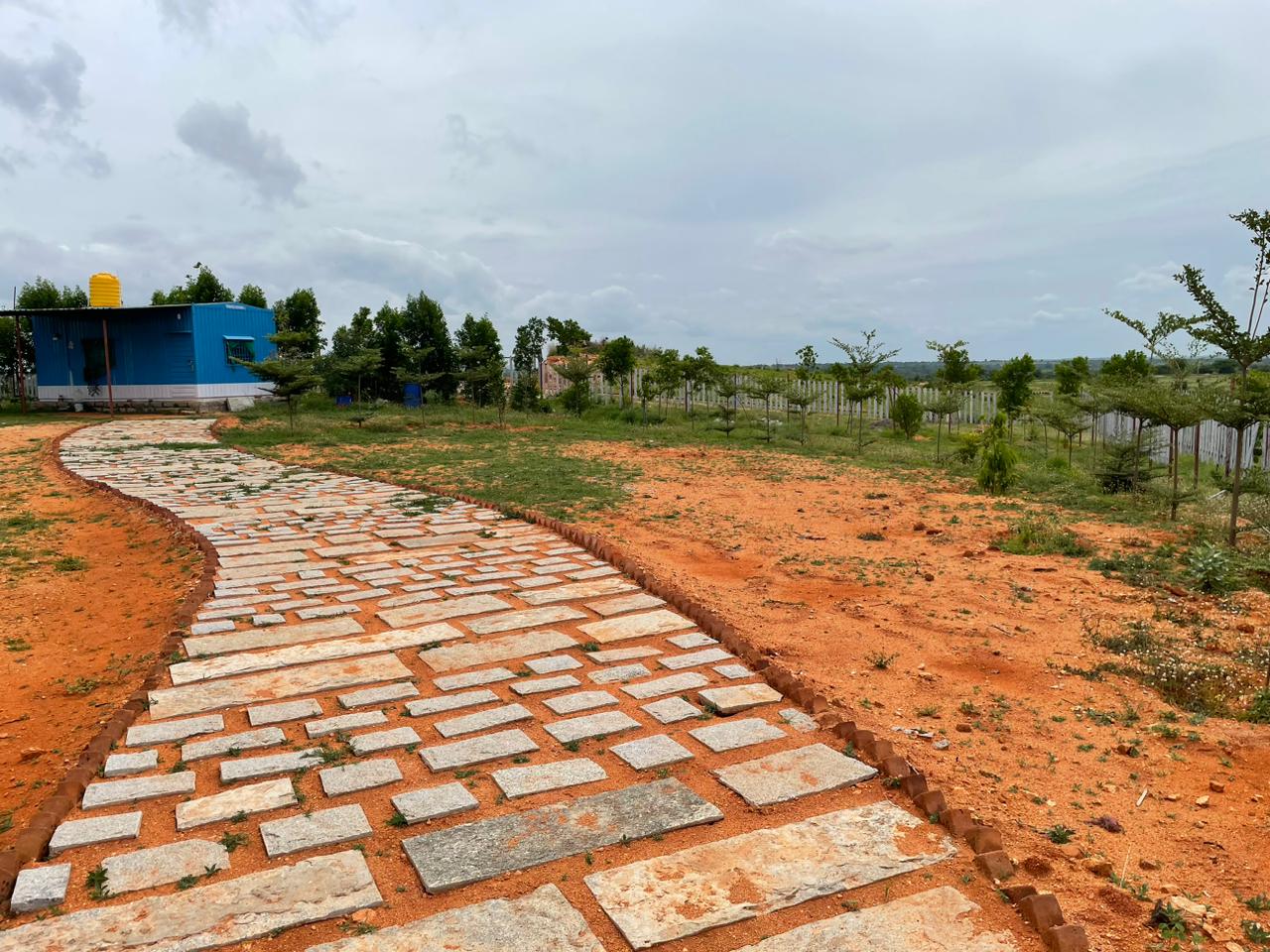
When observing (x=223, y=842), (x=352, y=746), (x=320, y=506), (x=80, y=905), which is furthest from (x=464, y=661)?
(x=320, y=506)

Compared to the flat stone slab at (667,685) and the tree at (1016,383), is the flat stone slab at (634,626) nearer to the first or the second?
the flat stone slab at (667,685)

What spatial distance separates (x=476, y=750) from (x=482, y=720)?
0.27 m

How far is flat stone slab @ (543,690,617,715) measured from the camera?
12.0 feet

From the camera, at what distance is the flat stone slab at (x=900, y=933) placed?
2197 millimetres

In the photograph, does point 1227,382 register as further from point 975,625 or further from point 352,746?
point 352,746

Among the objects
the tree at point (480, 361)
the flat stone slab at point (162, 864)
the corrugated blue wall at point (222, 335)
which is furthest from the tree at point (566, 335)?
the flat stone slab at point (162, 864)

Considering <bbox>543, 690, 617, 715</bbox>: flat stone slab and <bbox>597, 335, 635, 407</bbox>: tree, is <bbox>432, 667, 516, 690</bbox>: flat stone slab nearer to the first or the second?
<bbox>543, 690, 617, 715</bbox>: flat stone slab

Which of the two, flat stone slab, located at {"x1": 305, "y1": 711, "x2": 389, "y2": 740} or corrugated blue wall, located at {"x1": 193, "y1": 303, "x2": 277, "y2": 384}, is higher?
corrugated blue wall, located at {"x1": 193, "y1": 303, "x2": 277, "y2": 384}

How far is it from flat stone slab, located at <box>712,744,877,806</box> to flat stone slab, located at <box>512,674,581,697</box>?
1.03m

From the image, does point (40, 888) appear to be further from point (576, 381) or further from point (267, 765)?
point (576, 381)

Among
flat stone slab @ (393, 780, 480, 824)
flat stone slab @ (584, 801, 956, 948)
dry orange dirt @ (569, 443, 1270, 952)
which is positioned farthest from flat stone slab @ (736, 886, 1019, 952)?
flat stone slab @ (393, 780, 480, 824)

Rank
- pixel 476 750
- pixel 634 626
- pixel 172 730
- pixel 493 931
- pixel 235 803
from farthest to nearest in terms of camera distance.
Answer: pixel 634 626 < pixel 172 730 < pixel 476 750 < pixel 235 803 < pixel 493 931

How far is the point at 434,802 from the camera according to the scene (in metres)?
2.86

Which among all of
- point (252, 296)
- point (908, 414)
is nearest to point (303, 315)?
point (252, 296)
